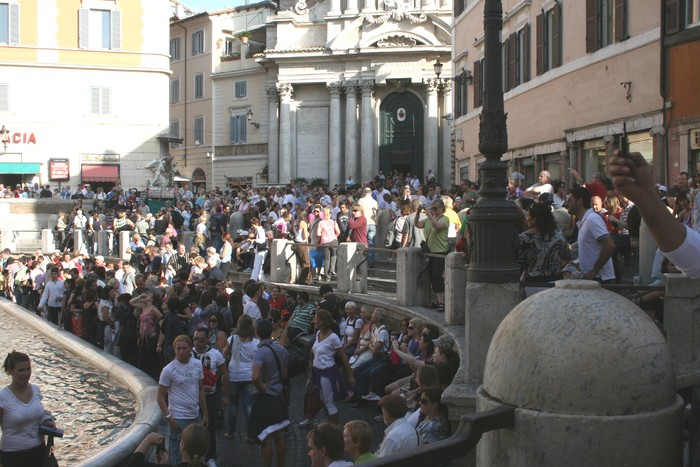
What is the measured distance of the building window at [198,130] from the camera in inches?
2534

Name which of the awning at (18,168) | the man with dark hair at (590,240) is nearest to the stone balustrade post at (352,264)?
the man with dark hair at (590,240)

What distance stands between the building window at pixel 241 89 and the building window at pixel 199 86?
3.82 m

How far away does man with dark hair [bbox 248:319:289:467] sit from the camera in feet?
31.5

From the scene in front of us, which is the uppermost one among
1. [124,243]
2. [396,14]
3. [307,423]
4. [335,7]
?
[335,7]

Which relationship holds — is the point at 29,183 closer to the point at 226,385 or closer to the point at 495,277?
the point at 226,385


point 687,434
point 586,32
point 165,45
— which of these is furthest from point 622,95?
point 165,45

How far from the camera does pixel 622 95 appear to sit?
18.9m

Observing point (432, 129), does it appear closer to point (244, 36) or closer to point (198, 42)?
point (244, 36)

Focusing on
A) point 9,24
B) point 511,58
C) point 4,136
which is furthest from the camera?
point 9,24

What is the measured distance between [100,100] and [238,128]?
60.2 ft

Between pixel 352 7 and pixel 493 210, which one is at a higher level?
pixel 352 7

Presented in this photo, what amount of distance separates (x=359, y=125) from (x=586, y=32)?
1290 inches

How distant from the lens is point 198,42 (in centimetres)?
6450

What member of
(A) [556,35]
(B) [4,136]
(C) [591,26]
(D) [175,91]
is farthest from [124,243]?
(D) [175,91]
